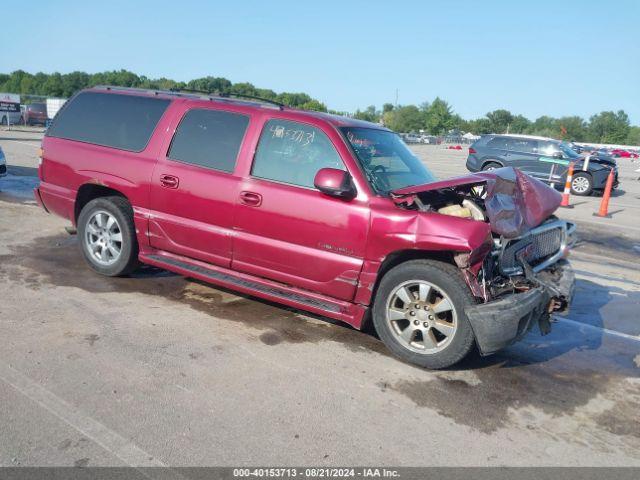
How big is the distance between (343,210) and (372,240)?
1.08 feet

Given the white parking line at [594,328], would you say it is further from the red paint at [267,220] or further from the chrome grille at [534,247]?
the red paint at [267,220]

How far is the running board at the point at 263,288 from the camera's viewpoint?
4211 millimetres

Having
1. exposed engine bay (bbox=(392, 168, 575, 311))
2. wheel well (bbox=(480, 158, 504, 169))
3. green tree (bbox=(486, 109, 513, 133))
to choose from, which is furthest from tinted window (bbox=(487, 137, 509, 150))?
green tree (bbox=(486, 109, 513, 133))

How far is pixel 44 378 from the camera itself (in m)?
3.41

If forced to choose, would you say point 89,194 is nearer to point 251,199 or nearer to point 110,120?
point 110,120

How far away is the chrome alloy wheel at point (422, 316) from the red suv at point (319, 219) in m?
0.01

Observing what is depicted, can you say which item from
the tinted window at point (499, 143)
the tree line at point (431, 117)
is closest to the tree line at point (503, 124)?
the tree line at point (431, 117)

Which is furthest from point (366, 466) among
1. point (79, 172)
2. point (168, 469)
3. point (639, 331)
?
point (79, 172)

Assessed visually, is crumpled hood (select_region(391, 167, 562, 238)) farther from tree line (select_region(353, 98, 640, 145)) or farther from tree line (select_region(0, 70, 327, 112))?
tree line (select_region(353, 98, 640, 145))

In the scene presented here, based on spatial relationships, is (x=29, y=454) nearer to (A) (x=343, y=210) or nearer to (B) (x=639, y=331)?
(A) (x=343, y=210)

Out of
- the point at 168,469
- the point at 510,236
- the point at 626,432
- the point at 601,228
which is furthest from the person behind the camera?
the point at 601,228

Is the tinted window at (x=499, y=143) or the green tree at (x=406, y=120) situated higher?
the green tree at (x=406, y=120)

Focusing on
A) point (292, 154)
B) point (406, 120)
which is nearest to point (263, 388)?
point (292, 154)

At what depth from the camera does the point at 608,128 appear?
121m
